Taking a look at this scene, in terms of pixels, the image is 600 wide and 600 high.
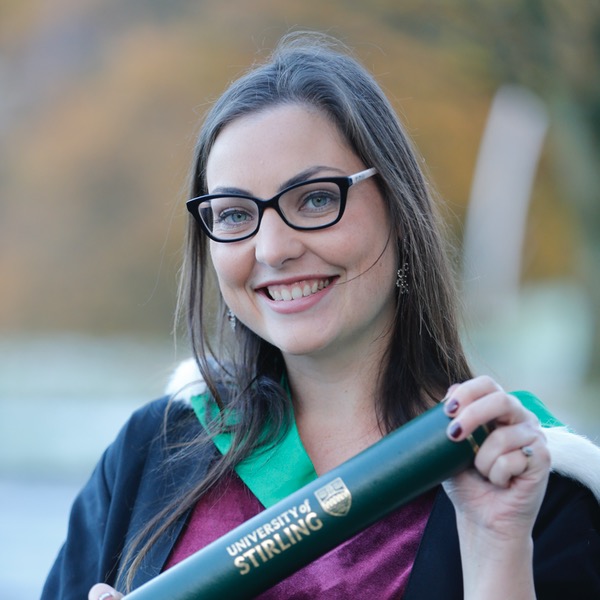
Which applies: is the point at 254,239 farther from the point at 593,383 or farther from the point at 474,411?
the point at 593,383

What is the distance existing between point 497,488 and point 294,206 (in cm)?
80

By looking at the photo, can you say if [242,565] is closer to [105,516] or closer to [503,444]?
[503,444]

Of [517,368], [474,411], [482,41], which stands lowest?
[474,411]

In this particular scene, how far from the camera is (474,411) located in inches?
73.6

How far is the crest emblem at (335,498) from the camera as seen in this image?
6.33 feet

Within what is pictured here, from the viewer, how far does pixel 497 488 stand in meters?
1.99

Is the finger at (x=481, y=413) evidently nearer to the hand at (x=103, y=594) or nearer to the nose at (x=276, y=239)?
the nose at (x=276, y=239)

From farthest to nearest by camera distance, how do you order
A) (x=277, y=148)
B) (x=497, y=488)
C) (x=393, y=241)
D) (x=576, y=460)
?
1. (x=393, y=241)
2. (x=277, y=148)
3. (x=576, y=460)
4. (x=497, y=488)

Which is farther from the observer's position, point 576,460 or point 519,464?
point 576,460

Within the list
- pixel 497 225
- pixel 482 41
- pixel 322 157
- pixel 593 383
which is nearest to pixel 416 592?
pixel 322 157

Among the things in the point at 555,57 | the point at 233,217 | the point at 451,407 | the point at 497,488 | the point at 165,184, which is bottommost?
the point at 497,488

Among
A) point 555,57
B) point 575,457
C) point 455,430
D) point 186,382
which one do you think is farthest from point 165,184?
point 455,430

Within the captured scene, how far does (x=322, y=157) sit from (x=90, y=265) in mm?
23917

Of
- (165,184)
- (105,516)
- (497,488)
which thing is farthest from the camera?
(165,184)
